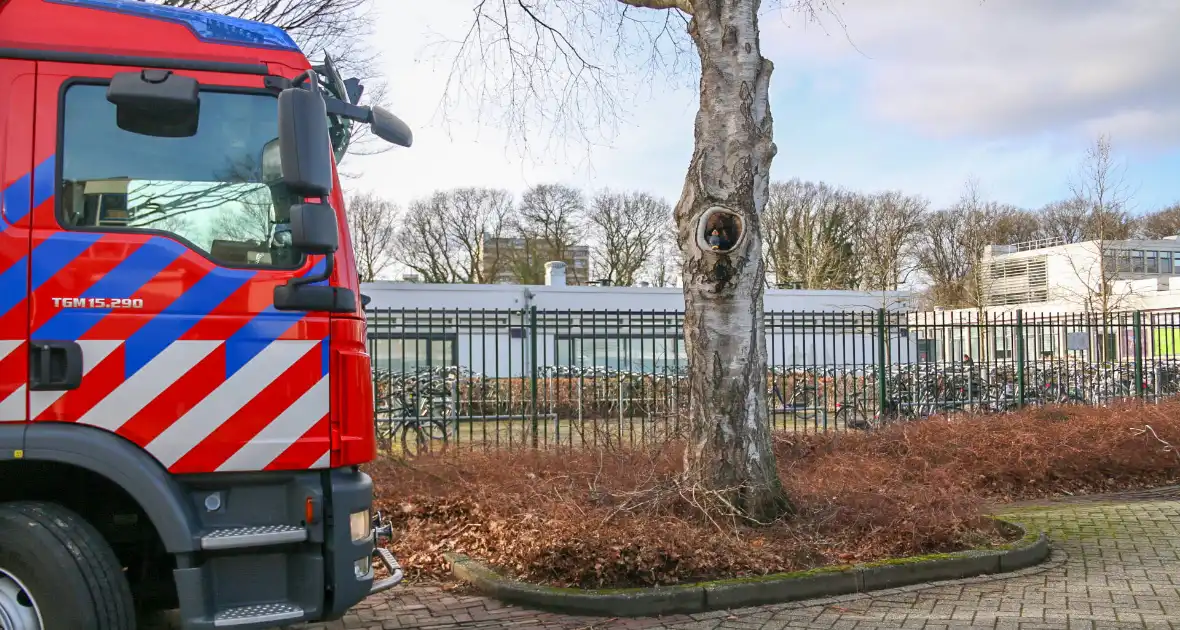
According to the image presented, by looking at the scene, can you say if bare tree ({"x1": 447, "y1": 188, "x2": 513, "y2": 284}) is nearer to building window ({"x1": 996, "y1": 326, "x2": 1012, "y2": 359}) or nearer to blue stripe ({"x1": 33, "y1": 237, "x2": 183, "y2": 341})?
building window ({"x1": 996, "y1": 326, "x2": 1012, "y2": 359})

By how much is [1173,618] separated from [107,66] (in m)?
5.95

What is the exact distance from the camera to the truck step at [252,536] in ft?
11.2

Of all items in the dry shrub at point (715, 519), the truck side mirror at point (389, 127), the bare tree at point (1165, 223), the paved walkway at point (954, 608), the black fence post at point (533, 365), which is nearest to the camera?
the truck side mirror at point (389, 127)

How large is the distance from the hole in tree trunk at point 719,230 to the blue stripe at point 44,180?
420cm

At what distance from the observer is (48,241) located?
11.3ft

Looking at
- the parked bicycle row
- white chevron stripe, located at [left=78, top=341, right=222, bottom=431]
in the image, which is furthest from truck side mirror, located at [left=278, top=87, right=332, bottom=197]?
the parked bicycle row

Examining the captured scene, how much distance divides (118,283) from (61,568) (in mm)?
1057

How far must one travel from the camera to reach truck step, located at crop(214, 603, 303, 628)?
3.39 m

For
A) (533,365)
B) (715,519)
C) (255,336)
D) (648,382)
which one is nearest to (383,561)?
(255,336)

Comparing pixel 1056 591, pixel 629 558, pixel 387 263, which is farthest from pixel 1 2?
pixel 387 263

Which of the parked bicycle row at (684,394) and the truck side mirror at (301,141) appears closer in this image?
the truck side mirror at (301,141)

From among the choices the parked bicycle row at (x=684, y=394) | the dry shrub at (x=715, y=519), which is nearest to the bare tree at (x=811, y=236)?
the parked bicycle row at (x=684, y=394)

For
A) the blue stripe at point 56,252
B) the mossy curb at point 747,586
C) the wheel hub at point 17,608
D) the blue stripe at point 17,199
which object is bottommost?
the mossy curb at point 747,586

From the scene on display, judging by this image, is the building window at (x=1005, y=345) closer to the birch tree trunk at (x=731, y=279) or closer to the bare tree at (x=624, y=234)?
the birch tree trunk at (x=731, y=279)
